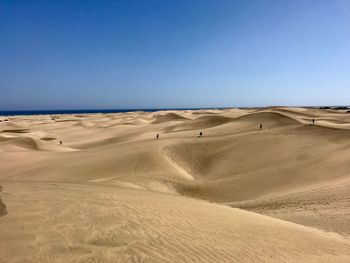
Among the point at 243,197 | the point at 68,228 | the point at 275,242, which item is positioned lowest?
the point at 243,197

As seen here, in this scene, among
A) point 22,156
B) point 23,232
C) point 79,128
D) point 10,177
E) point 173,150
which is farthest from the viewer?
point 79,128

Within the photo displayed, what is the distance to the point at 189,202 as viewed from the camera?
10.1 meters

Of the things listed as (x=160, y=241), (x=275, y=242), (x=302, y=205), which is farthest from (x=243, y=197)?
(x=160, y=241)

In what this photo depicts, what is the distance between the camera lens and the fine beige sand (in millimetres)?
5676

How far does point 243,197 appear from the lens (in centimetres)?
1368

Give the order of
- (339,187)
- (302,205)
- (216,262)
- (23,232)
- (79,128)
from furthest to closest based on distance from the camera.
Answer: (79,128) < (339,187) < (302,205) < (23,232) < (216,262)

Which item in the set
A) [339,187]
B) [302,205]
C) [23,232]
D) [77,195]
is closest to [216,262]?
[23,232]

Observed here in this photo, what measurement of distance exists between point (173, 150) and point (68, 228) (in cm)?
1523

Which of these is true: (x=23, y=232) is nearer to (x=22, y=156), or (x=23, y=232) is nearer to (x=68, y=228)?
(x=68, y=228)

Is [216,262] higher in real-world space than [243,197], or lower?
higher

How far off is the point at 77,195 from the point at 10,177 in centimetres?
1073

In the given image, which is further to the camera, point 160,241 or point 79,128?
point 79,128

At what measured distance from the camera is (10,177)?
17797mm

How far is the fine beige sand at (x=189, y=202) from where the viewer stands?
5.68 meters
